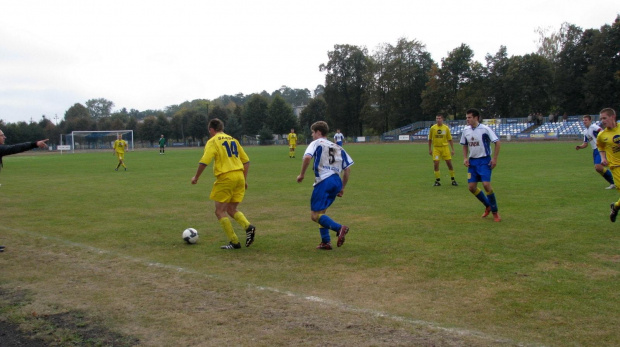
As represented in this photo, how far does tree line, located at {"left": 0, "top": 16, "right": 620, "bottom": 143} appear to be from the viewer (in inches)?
2685

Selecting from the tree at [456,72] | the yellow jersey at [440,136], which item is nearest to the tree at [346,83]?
the tree at [456,72]

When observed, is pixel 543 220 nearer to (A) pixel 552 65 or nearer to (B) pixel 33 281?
(B) pixel 33 281

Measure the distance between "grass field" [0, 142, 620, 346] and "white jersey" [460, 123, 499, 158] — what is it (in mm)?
1245

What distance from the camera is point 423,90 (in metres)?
82.3

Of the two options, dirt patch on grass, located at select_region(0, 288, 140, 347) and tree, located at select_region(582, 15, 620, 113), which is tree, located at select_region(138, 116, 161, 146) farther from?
dirt patch on grass, located at select_region(0, 288, 140, 347)

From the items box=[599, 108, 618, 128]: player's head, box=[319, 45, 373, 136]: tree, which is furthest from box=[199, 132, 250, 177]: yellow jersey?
box=[319, 45, 373, 136]: tree

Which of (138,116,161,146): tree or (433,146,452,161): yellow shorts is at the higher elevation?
(138,116,161,146): tree

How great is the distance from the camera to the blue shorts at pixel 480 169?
31.4 feet

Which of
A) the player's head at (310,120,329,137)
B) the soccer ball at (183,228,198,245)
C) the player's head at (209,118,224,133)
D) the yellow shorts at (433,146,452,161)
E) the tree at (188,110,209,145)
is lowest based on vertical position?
the soccer ball at (183,228,198,245)

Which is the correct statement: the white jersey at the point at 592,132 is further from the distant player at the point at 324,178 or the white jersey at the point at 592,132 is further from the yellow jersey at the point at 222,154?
the yellow jersey at the point at 222,154

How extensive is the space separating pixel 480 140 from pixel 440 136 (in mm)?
5852

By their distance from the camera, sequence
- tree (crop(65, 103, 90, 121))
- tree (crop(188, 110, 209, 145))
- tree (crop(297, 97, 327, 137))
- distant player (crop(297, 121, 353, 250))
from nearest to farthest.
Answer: distant player (crop(297, 121, 353, 250))
tree (crop(188, 110, 209, 145))
tree (crop(297, 97, 327, 137))
tree (crop(65, 103, 90, 121))

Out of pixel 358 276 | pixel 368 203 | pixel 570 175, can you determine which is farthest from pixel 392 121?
pixel 358 276

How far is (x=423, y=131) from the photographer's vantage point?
74.2 metres
